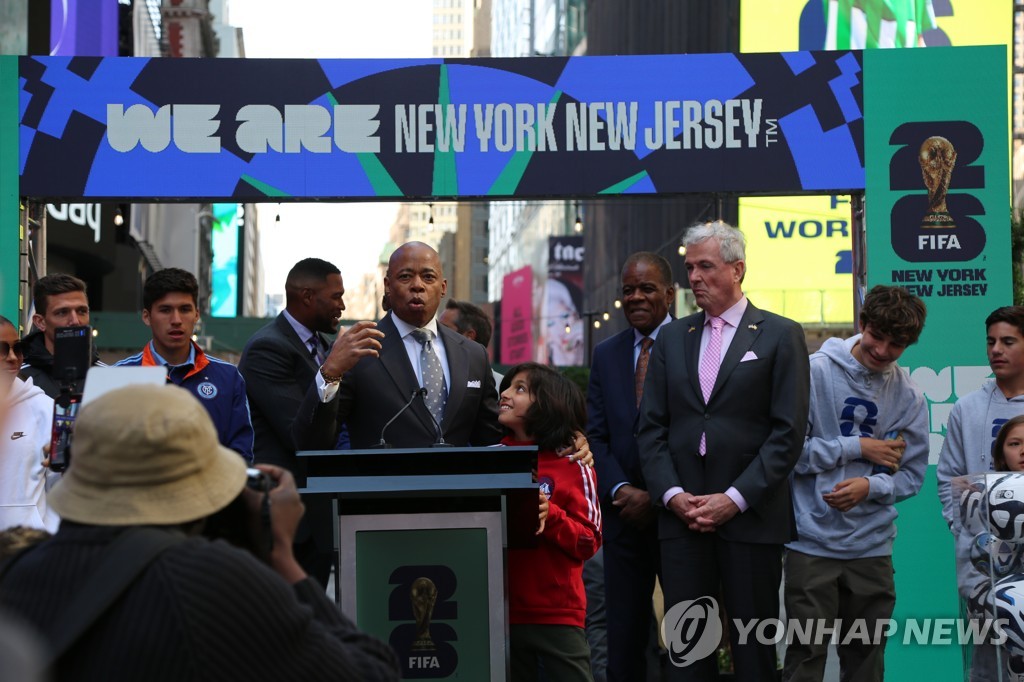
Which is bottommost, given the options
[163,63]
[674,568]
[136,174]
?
[674,568]

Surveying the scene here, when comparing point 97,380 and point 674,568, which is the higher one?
point 97,380

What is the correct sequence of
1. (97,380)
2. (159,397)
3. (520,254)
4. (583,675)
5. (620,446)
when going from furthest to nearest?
(520,254), (620,446), (583,675), (97,380), (159,397)

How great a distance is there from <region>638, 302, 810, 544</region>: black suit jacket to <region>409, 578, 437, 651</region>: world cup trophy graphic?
5.51 ft

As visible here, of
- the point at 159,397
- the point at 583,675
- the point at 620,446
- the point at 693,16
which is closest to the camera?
the point at 159,397

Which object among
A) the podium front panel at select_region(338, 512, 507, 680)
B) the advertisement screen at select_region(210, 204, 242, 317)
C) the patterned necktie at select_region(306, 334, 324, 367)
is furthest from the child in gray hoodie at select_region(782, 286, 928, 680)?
the advertisement screen at select_region(210, 204, 242, 317)

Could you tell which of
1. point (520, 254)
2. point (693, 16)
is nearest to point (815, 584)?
point (693, 16)

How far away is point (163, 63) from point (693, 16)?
28.3 metres

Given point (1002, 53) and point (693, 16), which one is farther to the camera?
point (693, 16)

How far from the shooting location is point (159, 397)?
2.70 m

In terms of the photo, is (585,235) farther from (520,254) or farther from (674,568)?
(674,568)

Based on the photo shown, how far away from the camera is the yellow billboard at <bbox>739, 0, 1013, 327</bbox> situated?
31469 mm

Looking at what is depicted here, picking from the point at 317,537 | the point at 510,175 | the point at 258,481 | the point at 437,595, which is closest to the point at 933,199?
the point at 510,175

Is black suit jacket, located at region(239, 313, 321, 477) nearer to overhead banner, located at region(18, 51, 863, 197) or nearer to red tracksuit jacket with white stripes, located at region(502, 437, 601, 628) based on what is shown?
red tracksuit jacket with white stripes, located at region(502, 437, 601, 628)

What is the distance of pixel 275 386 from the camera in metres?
6.70
